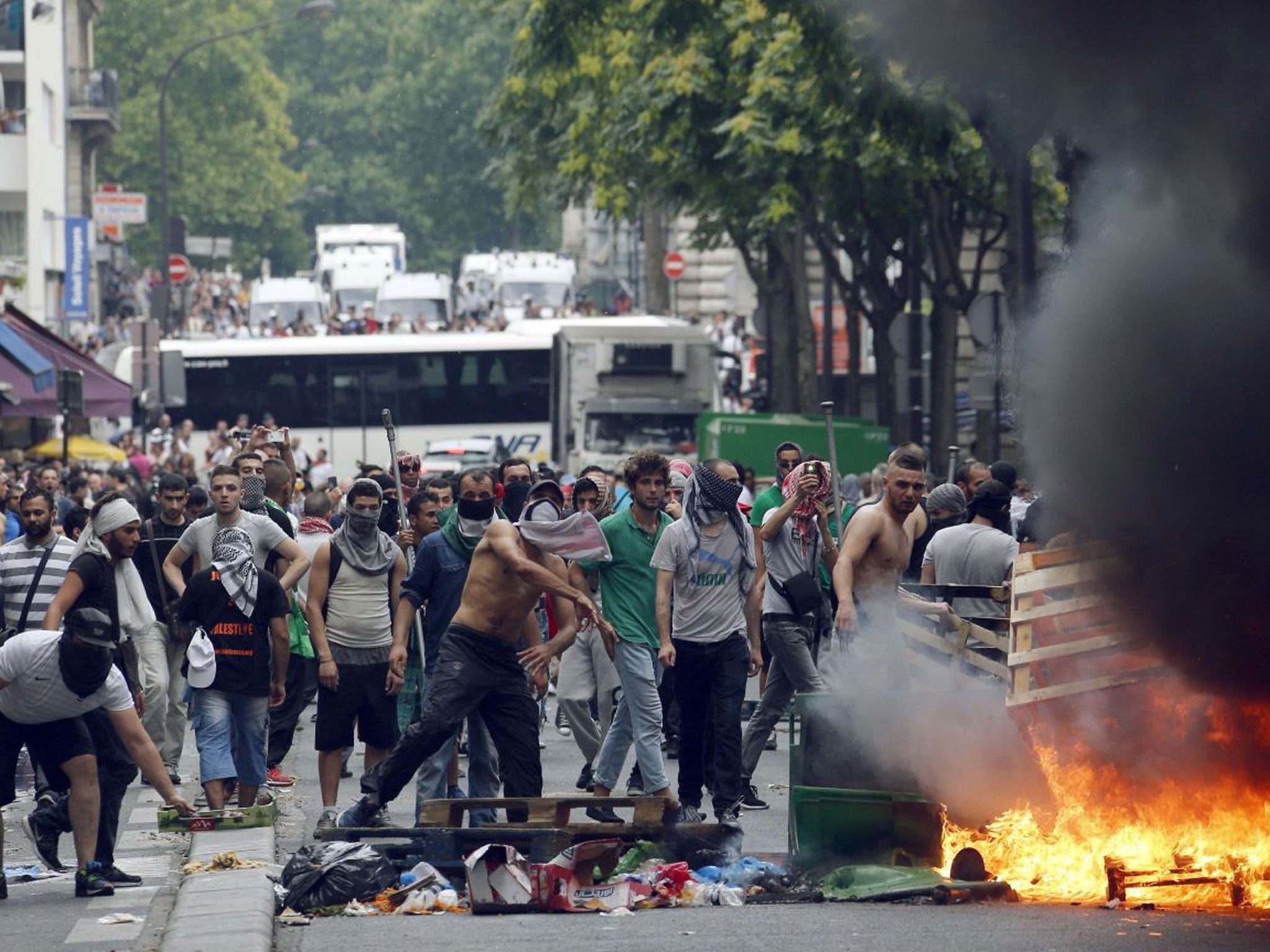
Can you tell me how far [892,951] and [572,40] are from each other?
1903 centimetres

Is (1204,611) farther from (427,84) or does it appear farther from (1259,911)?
(427,84)

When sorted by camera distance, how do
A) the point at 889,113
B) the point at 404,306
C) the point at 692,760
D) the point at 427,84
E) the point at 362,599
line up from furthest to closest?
1. the point at 427,84
2. the point at 404,306
3. the point at 889,113
4. the point at 362,599
5. the point at 692,760

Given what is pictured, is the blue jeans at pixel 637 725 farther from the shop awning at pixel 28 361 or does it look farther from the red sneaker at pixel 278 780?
the shop awning at pixel 28 361

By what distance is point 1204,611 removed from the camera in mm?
8133

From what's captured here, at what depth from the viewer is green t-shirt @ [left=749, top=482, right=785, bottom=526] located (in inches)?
527

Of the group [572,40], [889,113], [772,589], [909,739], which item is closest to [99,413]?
[572,40]

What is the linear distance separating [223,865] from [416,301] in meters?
40.9

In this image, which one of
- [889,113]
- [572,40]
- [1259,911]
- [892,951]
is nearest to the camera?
[892,951]

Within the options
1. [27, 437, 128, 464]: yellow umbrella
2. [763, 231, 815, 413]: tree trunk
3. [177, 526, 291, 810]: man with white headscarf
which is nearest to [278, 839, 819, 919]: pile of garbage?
[177, 526, 291, 810]: man with white headscarf

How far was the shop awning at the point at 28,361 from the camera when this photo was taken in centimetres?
2503

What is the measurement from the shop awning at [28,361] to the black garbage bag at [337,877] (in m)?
17.1

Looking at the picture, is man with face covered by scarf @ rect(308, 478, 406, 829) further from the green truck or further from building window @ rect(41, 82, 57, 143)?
building window @ rect(41, 82, 57, 143)

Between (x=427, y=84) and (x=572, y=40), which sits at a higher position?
(x=427, y=84)

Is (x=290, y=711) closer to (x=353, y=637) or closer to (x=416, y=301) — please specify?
(x=353, y=637)
